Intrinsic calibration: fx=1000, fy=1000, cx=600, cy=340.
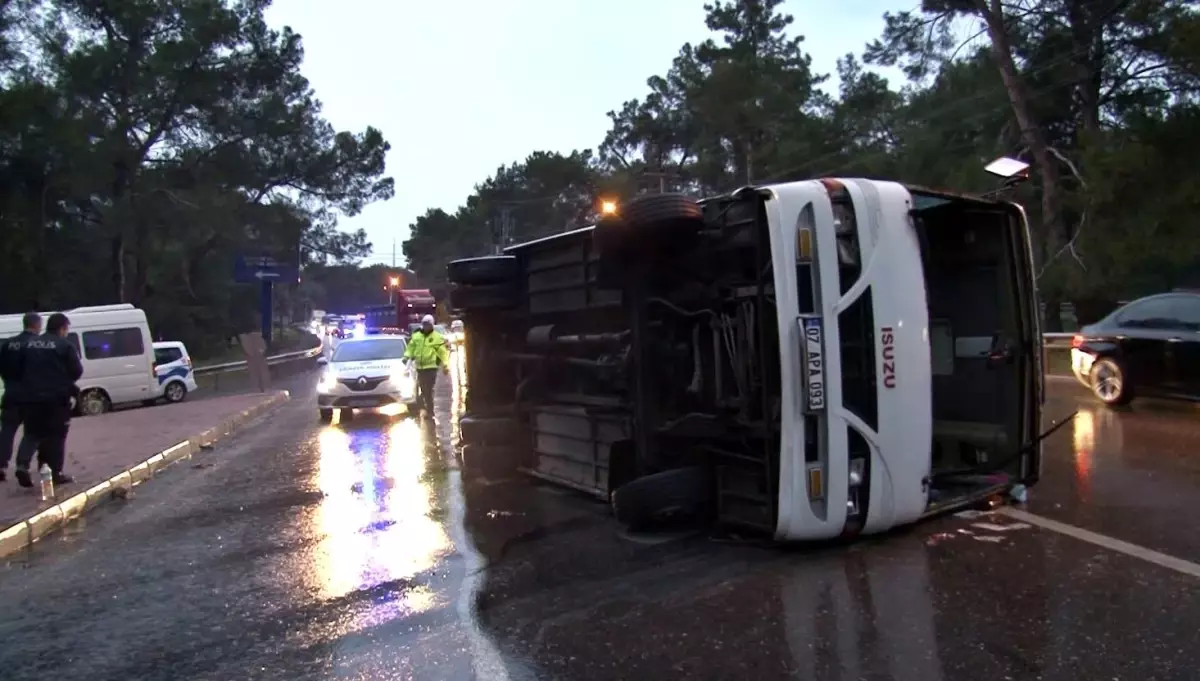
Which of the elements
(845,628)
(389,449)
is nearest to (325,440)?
(389,449)

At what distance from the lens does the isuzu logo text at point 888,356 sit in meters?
5.64

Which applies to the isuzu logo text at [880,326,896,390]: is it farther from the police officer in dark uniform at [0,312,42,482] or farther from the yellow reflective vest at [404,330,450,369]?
the yellow reflective vest at [404,330,450,369]

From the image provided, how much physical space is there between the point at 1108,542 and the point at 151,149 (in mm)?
37864

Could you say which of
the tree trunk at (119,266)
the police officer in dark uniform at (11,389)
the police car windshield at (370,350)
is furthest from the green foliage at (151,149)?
the police officer in dark uniform at (11,389)

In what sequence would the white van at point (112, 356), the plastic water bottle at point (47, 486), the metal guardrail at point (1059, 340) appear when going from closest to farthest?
the plastic water bottle at point (47, 486) < the metal guardrail at point (1059, 340) < the white van at point (112, 356)

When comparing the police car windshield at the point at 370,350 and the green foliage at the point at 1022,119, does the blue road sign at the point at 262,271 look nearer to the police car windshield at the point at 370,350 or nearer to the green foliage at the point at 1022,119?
the green foliage at the point at 1022,119

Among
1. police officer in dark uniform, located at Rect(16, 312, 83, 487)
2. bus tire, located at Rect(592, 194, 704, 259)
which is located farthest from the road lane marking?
police officer in dark uniform, located at Rect(16, 312, 83, 487)

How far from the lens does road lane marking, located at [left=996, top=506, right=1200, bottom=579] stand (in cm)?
565

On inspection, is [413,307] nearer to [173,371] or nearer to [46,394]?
[173,371]

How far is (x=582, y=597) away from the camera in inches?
221

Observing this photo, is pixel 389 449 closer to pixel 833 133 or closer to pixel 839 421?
pixel 839 421

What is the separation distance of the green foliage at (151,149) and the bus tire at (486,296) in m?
27.9

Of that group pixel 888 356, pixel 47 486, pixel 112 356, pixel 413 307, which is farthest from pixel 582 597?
pixel 413 307

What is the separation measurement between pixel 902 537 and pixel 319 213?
40493 millimetres
